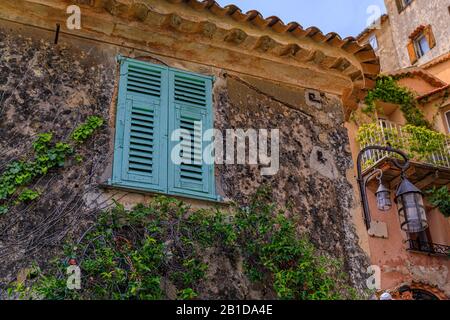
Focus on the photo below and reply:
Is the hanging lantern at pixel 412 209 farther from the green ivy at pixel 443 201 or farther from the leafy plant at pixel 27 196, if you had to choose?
the green ivy at pixel 443 201

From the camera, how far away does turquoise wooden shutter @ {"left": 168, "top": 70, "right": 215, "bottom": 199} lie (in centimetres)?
561

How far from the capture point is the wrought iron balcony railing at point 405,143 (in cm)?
1672

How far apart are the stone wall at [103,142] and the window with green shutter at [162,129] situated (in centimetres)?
12

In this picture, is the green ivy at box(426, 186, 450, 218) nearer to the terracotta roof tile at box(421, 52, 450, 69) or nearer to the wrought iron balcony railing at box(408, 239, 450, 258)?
the wrought iron balcony railing at box(408, 239, 450, 258)

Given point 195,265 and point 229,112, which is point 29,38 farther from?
point 195,265

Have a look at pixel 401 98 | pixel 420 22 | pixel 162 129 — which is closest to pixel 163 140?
pixel 162 129

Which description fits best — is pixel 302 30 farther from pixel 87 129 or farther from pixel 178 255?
pixel 178 255

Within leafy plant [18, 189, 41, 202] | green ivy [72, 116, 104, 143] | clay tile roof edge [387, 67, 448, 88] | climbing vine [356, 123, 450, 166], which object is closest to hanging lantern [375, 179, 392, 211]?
green ivy [72, 116, 104, 143]

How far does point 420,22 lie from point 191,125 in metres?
24.2

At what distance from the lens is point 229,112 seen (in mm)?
6332

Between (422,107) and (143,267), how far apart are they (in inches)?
696

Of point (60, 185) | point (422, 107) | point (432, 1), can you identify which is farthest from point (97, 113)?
point (432, 1)

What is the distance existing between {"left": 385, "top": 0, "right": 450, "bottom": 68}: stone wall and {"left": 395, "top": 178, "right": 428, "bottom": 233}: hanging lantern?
71.6 ft

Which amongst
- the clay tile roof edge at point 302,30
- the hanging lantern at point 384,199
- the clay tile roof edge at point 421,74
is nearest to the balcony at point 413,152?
the clay tile roof edge at point 421,74
